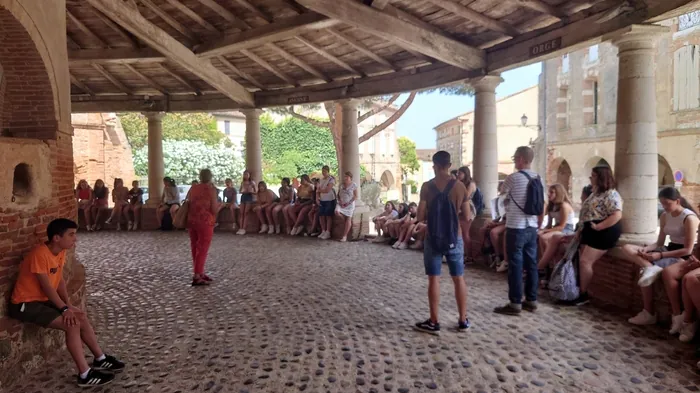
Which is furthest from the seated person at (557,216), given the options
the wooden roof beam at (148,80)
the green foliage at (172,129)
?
the green foliage at (172,129)

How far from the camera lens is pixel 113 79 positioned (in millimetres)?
11766

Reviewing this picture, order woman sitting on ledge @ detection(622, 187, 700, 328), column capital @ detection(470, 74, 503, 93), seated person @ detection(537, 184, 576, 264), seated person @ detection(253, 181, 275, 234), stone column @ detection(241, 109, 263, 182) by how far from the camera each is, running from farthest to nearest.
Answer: stone column @ detection(241, 109, 263, 182) → seated person @ detection(253, 181, 275, 234) → column capital @ detection(470, 74, 503, 93) → seated person @ detection(537, 184, 576, 264) → woman sitting on ledge @ detection(622, 187, 700, 328)

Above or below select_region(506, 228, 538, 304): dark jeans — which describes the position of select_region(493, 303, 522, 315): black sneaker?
below

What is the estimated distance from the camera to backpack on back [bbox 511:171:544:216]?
201 inches

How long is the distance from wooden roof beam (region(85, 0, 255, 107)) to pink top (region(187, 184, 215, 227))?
2779 millimetres

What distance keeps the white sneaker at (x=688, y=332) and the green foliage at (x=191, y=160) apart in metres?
31.5

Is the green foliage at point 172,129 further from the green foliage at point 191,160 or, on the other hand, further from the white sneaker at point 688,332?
the white sneaker at point 688,332

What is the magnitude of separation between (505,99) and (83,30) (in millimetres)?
34778

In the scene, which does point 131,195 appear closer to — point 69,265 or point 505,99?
point 69,265

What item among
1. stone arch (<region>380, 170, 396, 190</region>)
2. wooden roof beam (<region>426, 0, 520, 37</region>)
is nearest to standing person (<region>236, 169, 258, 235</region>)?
wooden roof beam (<region>426, 0, 520, 37</region>)

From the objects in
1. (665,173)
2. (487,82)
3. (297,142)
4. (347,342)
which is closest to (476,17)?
(487,82)

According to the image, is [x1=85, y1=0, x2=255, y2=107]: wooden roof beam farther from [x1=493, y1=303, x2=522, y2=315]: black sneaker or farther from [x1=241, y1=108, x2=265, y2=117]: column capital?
[x1=493, y1=303, x2=522, y2=315]: black sneaker

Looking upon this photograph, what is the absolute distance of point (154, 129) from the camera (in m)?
13.5

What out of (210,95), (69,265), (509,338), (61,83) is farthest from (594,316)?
(210,95)
